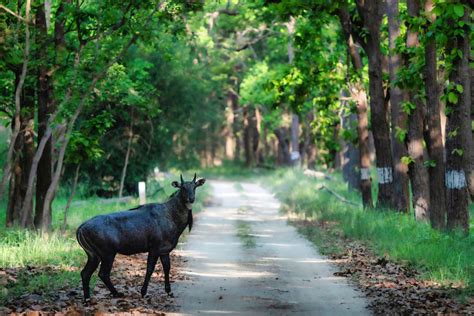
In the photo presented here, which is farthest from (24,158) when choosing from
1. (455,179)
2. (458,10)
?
(458,10)

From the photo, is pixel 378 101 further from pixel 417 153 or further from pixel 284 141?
pixel 284 141

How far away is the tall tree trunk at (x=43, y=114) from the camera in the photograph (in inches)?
704

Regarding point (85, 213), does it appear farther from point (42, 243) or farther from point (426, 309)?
point (426, 309)

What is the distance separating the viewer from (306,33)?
81.5 feet

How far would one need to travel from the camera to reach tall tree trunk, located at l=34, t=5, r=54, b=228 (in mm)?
17891

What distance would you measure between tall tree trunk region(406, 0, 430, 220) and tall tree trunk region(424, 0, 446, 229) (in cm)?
175

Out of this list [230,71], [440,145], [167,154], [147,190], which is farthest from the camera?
[230,71]

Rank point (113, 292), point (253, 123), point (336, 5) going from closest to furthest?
point (113, 292) → point (336, 5) → point (253, 123)

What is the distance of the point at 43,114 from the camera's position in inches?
754

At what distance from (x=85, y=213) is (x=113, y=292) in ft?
→ 43.9

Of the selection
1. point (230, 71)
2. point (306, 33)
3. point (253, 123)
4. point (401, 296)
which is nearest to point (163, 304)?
point (401, 296)

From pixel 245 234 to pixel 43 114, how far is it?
690cm

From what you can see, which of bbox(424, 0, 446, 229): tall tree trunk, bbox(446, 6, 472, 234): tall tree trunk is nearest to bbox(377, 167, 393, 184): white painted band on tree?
bbox(424, 0, 446, 229): tall tree trunk

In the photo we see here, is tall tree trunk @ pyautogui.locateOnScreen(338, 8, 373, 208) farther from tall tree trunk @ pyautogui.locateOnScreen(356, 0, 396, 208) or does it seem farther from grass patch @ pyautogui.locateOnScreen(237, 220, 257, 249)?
grass patch @ pyautogui.locateOnScreen(237, 220, 257, 249)
